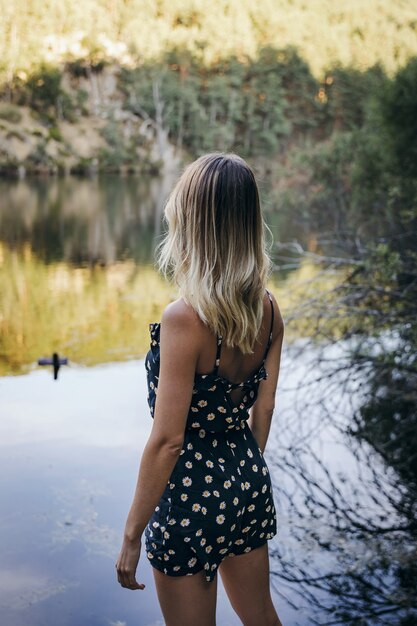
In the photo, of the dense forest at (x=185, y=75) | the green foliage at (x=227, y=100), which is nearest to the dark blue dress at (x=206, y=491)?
the dense forest at (x=185, y=75)

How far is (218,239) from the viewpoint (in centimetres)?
144

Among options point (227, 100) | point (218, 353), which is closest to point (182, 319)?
point (218, 353)

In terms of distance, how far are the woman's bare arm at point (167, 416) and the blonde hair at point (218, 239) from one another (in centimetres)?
5

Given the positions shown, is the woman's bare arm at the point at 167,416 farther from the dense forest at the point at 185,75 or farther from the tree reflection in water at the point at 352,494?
the dense forest at the point at 185,75

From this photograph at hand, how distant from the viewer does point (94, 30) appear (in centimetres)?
3625

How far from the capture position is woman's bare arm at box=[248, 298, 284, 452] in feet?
5.43

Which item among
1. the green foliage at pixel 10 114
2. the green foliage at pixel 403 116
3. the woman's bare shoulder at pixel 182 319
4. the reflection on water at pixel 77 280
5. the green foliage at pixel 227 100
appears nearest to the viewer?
the woman's bare shoulder at pixel 182 319

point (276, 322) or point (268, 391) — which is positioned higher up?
point (276, 322)

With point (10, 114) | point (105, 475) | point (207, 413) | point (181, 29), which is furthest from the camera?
Result: point (181, 29)

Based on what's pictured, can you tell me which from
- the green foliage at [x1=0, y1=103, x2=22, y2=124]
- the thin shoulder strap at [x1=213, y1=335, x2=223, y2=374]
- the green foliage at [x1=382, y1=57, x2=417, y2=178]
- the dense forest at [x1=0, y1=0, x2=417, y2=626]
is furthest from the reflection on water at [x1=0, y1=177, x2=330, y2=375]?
the green foliage at [x1=0, y1=103, x2=22, y2=124]

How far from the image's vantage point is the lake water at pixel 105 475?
8.82 ft

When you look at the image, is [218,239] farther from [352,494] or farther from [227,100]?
[227,100]

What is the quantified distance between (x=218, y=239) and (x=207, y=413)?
0.35m

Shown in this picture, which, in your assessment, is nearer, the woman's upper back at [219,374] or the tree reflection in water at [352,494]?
the woman's upper back at [219,374]
